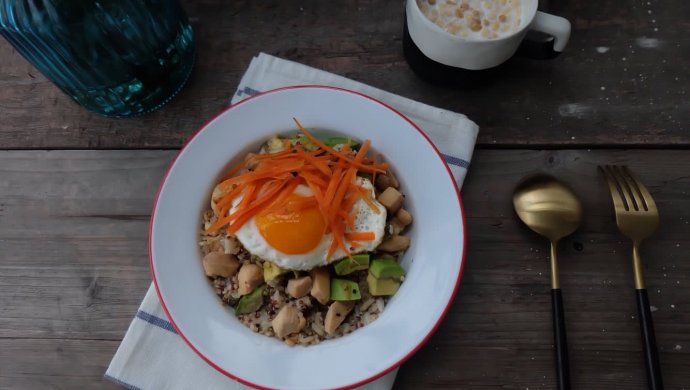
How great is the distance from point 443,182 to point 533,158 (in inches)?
16.4

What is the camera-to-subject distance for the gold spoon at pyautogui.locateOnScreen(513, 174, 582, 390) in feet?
4.58

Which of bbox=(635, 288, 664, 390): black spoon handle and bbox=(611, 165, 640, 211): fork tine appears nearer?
bbox=(635, 288, 664, 390): black spoon handle

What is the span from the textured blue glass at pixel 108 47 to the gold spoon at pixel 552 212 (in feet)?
3.66

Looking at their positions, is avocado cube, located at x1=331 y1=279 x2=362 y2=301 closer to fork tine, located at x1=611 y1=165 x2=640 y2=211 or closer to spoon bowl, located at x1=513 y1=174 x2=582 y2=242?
spoon bowl, located at x1=513 y1=174 x2=582 y2=242

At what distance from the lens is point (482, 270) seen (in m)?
1.48

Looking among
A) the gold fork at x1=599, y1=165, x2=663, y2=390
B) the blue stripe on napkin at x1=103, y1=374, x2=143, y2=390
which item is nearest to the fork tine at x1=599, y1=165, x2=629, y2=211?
the gold fork at x1=599, y1=165, x2=663, y2=390

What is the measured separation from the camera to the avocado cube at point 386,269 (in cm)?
130

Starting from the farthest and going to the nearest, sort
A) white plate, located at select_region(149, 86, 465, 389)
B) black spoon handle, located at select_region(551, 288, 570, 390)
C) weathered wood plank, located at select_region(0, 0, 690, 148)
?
weathered wood plank, located at select_region(0, 0, 690, 148) < black spoon handle, located at select_region(551, 288, 570, 390) < white plate, located at select_region(149, 86, 465, 389)

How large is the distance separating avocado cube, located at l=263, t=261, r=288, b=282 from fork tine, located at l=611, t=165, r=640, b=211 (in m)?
0.99

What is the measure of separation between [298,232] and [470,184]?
575 millimetres

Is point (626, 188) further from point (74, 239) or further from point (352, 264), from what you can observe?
point (74, 239)

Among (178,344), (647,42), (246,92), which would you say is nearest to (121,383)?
(178,344)

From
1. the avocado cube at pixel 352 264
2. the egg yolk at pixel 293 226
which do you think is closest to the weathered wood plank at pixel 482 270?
the avocado cube at pixel 352 264

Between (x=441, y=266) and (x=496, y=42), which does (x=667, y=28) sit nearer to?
(x=496, y=42)
